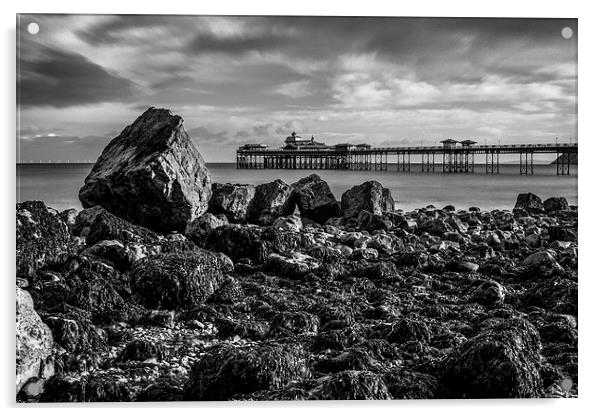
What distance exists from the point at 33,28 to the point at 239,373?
418 cm

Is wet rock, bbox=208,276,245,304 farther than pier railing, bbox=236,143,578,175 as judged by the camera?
No

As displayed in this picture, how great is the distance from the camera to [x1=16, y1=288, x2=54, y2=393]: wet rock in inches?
192

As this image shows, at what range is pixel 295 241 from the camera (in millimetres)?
8453

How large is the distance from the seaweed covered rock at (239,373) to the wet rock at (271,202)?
6858 millimetres

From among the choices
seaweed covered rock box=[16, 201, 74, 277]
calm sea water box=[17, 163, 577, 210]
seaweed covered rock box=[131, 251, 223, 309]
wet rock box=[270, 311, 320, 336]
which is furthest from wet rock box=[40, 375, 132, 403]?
calm sea water box=[17, 163, 577, 210]

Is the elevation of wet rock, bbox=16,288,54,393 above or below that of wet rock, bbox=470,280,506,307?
below

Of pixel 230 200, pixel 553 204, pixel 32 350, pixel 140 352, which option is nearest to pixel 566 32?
pixel 553 204

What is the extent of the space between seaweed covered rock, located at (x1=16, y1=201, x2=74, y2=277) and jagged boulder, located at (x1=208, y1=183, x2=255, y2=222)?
3805 mm

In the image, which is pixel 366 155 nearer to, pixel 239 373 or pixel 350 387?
pixel 350 387

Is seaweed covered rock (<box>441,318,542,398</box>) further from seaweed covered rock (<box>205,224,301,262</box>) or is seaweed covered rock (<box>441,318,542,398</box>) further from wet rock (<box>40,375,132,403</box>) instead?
seaweed covered rock (<box>205,224,301,262</box>)

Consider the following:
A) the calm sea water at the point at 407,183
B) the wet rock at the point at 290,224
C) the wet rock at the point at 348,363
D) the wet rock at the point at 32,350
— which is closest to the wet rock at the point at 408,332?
the wet rock at the point at 348,363
